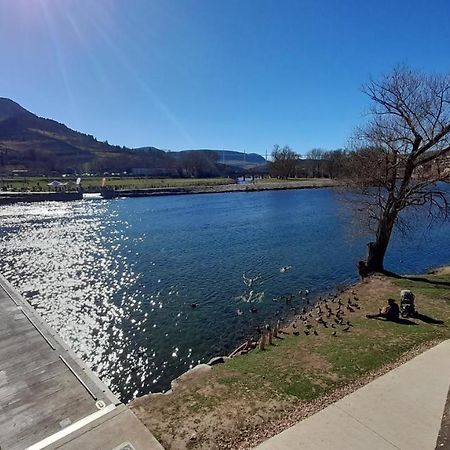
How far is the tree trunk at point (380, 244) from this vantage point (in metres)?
21.1

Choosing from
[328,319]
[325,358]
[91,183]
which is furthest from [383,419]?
[91,183]

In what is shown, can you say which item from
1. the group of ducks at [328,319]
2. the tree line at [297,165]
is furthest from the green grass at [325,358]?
the tree line at [297,165]

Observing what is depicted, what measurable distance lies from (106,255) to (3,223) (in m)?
27.0

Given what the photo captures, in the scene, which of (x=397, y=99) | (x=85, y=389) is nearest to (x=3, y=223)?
(x=85, y=389)

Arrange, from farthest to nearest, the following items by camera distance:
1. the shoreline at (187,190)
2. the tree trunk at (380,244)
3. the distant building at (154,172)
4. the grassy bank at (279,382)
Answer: the distant building at (154,172), the shoreline at (187,190), the tree trunk at (380,244), the grassy bank at (279,382)

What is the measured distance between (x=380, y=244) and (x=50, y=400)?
1960 centimetres

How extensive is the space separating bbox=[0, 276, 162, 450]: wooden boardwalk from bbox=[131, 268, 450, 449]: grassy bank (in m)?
0.91

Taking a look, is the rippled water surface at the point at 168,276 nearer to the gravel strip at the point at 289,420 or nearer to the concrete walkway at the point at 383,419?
the gravel strip at the point at 289,420

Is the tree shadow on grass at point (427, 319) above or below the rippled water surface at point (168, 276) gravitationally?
above

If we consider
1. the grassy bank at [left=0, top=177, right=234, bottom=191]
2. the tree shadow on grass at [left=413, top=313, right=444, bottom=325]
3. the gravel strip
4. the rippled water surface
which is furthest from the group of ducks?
the grassy bank at [left=0, top=177, right=234, bottom=191]

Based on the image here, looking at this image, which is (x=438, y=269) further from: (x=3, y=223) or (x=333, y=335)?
(x=3, y=223)

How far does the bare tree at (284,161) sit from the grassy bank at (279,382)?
416 ft

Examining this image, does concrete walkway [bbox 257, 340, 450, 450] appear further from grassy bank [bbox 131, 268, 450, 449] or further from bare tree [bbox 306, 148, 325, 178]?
bare tree [bbox 306, 148, 325, 178]

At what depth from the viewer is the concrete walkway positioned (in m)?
6.69
